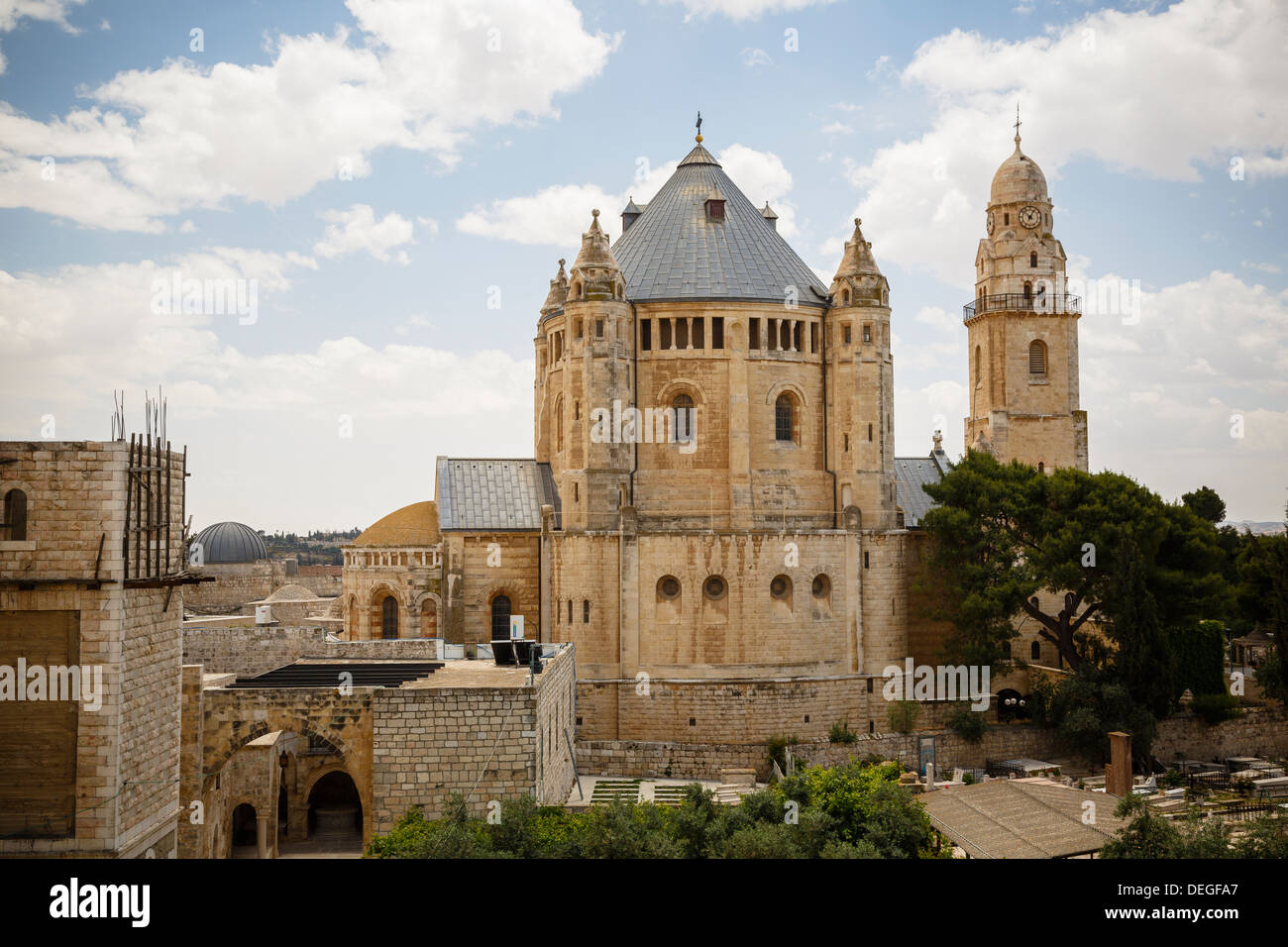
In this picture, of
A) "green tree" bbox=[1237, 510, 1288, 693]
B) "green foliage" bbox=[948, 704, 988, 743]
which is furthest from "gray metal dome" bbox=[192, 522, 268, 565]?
"green tree" bbox=[1237, 510, 1288, 693]

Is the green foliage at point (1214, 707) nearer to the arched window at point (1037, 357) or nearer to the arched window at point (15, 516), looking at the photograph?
the arched window at point (1037, 357)

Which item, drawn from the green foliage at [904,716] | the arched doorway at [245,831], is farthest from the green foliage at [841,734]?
the arched doorway at [245,831]

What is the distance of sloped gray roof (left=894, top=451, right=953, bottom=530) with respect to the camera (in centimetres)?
5269

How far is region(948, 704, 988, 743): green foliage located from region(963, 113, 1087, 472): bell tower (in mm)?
16154

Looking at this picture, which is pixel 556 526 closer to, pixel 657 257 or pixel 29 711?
pixel 657 257

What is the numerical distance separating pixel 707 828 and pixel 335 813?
56.6 feet

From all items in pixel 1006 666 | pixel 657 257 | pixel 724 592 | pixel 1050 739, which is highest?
pixel 657 257

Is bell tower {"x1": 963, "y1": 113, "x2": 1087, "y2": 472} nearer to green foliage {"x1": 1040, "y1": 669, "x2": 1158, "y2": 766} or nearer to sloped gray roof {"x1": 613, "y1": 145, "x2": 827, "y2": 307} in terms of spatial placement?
sloped gray roof {"x1": 613, "y1": 145, "x2": 827, "y2": 307}

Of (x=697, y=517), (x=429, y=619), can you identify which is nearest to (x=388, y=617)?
(x=429, y=619)

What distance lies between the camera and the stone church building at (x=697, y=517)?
4488cm
